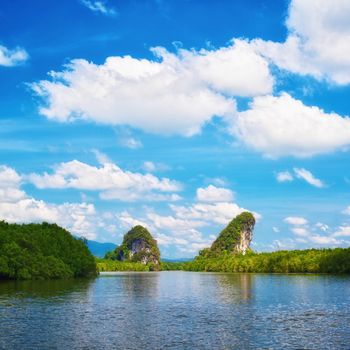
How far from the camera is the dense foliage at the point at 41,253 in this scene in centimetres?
11133

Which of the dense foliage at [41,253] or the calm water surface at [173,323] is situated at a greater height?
the dense foliage at [41,253]

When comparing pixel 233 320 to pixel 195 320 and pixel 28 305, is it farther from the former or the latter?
pixel 28 305

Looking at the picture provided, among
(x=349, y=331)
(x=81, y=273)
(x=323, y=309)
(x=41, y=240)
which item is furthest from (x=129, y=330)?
(x=81, y=273)

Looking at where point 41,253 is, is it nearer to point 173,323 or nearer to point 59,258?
point 59,258

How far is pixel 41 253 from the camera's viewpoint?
416ft

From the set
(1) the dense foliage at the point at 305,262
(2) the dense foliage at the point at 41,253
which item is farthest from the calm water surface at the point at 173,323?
(1) the dense foliage at the point at 305,262

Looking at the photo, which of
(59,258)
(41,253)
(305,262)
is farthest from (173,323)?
(305,262)

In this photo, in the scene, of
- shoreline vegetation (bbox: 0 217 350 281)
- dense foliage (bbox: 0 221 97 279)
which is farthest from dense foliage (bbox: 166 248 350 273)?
dense foliage (bbox: 0 221 97 279)

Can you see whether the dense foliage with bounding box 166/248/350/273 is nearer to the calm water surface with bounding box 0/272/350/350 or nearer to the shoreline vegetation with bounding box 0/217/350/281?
the shoreline vegetation with bounding box 0/217/350/281

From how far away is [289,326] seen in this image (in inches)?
1721

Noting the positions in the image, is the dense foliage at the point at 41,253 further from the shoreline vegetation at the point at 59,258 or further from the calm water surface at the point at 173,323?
the calm water surface at the point at 173,323

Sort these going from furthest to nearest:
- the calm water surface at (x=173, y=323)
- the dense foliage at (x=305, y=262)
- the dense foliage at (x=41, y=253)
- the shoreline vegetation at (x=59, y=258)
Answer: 1. the dense foliage at (x=305, y=262)
2. the shoreline vegetation at (x=59, y=258)
3. the dense foliage at (x=41, y=253)
4. the calm water surface at (x=173, y=323)

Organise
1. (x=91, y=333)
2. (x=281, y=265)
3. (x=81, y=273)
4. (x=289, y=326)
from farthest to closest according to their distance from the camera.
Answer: (x=281, y=265), (x=81, y=273), (x=289, y=326), (x=91, y=333)

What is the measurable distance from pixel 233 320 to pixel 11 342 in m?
21.0
